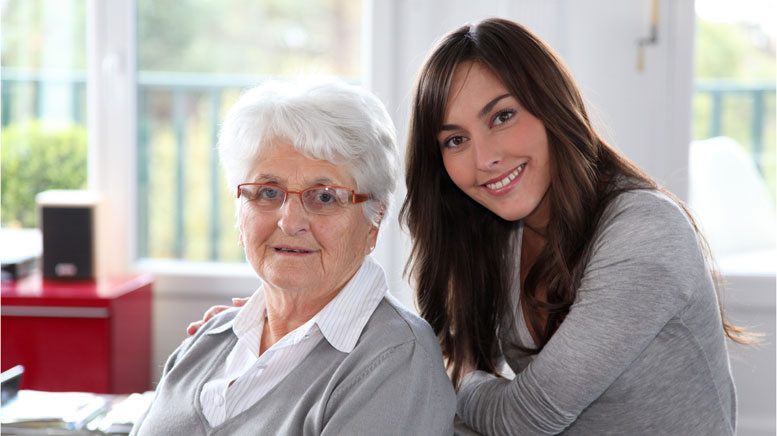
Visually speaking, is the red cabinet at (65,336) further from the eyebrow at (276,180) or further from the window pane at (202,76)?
the eyebrow at (276,180)

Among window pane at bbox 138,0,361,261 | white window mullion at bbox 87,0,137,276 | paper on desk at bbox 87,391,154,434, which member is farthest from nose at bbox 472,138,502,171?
white window mullion at bbox 87,0,137,276

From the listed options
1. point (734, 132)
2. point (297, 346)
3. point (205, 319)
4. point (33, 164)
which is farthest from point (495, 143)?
point (33, 164)

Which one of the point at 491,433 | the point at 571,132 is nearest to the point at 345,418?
the point at 491,433

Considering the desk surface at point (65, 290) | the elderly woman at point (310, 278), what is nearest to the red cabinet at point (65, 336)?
the desk surface at point (65, 290)

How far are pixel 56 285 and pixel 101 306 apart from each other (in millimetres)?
307

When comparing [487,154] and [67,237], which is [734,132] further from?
[67,237]

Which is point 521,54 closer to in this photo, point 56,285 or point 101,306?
point 101,306

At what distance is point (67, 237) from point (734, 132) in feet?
9.63

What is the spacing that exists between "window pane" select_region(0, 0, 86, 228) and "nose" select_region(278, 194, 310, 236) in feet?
8.01

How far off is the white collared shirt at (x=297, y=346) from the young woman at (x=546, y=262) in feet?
1.03

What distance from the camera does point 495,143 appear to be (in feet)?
5.14

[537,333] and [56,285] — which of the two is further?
[56,285]

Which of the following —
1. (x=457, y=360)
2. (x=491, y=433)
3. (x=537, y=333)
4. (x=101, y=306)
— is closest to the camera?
(x=491, y=433)

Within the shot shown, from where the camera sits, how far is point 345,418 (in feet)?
4.22
